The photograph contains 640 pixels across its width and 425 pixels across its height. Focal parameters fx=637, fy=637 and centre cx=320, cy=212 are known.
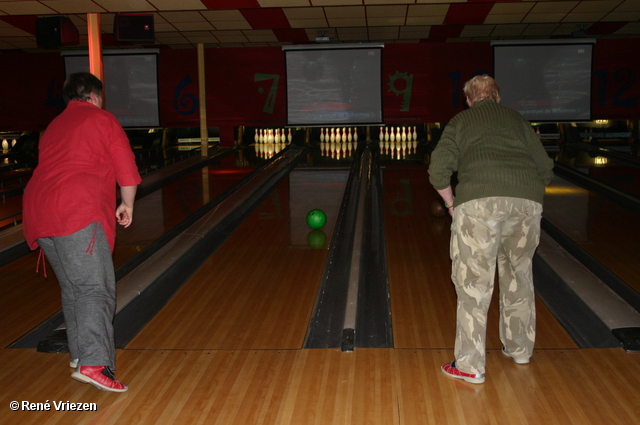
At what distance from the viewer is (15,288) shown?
3.56 m

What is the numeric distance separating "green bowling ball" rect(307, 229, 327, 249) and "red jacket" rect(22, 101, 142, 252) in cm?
223

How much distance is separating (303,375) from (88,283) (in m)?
0.86

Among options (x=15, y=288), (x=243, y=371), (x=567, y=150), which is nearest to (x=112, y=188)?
(x=243, y=371)

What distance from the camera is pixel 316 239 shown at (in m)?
4.59

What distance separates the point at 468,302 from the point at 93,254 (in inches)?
52.8

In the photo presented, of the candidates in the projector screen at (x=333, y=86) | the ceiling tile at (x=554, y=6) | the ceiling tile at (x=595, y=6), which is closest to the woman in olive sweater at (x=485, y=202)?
the ceiling tile at (x=554, y=6)

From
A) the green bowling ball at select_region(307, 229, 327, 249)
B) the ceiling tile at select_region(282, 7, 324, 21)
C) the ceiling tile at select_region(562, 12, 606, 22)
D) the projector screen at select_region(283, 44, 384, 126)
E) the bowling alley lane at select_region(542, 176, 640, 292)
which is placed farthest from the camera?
the projector screen at select_region(283, 44, 384, 126)

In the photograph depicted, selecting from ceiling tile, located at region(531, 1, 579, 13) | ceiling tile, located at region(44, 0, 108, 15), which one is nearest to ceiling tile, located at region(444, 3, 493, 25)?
ceiling tile, located at region(531, 1, 579, 13)

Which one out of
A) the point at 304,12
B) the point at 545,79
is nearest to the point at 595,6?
the point at 545,79

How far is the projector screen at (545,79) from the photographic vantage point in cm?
927

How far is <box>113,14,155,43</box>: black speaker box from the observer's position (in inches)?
231

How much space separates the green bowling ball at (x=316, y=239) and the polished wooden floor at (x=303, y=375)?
2.82 feet

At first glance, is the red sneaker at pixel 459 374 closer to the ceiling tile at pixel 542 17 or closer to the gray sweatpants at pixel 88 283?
the gray sweatpants at pixel 88 283

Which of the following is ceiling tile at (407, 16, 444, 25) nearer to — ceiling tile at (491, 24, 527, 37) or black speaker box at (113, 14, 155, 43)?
ceiling tile at (491, 24, 527, 37)
